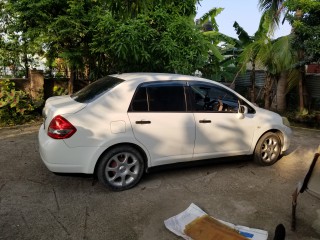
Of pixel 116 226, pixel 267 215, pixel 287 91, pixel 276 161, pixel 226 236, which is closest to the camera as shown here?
pixel 226 236

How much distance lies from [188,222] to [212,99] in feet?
7.47

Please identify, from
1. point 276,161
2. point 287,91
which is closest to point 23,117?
point 276,161

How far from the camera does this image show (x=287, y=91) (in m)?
11.7

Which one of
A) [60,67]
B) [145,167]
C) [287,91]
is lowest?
[145,167]

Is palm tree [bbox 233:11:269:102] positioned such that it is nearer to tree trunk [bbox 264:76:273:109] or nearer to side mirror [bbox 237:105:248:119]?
tree trunk [bbox 264:76:273:109]

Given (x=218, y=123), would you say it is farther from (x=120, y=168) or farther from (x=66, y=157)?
(x=66, y=157)

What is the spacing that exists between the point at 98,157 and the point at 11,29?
6724mm

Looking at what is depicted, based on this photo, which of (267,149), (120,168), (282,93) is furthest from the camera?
(282,93)

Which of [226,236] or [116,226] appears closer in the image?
[226,236]

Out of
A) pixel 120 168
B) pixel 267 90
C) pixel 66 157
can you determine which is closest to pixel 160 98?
pixel 120 168

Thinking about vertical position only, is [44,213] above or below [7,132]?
below

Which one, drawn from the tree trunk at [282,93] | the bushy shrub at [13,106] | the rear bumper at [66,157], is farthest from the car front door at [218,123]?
the tree trunk at [282,93]

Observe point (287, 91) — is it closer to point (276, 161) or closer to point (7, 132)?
point (276, 161)

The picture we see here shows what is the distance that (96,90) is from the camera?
4.90 metres
